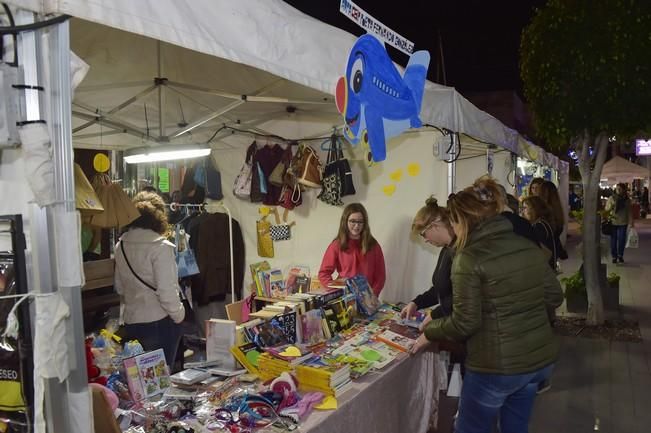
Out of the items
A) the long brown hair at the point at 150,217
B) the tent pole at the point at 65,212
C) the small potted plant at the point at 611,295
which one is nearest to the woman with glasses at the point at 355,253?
the long brown hair at the point at 150,217

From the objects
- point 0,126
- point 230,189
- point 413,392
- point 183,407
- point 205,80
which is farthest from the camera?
point 230,189

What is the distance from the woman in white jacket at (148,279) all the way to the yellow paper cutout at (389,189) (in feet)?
7.00

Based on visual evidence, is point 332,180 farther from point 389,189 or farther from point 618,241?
point 618,241

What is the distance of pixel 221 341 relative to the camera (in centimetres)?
265

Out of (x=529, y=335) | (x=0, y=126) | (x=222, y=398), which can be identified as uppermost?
(x=0, y=126)

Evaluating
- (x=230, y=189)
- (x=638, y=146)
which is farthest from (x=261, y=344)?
(x=638, y=146)

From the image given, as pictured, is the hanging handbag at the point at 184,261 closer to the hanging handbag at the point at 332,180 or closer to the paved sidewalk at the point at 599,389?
the hanging handbag at the point at 332,180

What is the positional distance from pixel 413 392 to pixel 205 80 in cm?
268

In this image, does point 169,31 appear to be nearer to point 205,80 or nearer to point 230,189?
point 205,80

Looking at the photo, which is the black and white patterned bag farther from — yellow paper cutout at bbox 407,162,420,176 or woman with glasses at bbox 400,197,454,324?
woman with glasses at bbox 400,197,454,324

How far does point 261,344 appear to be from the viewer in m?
2.70

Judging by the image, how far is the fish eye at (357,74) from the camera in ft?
7.76

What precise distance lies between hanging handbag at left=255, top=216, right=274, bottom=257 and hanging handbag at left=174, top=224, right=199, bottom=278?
86cm

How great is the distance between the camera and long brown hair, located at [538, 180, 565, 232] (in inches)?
191
